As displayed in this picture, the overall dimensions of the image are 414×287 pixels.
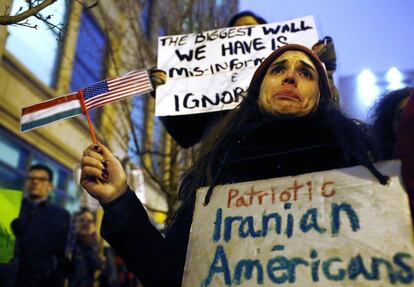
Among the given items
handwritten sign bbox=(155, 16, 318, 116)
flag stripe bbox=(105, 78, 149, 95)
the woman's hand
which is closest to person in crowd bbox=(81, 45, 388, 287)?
the woman's hand

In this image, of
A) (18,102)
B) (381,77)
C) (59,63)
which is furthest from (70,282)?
(381,77)

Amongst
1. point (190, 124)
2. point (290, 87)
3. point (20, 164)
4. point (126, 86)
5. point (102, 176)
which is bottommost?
point (102, 176)

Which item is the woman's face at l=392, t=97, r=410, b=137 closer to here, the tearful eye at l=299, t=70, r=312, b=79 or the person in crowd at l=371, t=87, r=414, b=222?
the person in crowd at l=371, t=87, r=414, b=222

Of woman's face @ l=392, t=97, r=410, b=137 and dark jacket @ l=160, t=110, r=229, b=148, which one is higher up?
dark jacket @ l=160, t=110, r=229, b=148

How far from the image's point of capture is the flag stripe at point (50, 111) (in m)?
2.27

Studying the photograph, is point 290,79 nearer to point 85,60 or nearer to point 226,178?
point 226,178

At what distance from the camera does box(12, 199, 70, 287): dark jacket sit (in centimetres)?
437

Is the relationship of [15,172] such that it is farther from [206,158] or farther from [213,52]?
[206,158]

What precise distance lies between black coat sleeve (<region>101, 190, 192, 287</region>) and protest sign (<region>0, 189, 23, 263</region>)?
280cm

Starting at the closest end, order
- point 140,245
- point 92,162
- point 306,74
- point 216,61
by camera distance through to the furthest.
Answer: point 140,245 → point 92,162 → point 306,74 → point 216,61

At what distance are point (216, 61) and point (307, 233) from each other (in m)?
2.59

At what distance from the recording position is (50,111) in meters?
2.29

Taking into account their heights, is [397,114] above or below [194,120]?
below

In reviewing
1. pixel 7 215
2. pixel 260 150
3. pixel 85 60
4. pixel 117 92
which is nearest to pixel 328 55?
pixel 117 92
